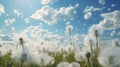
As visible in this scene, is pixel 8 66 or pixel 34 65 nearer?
pixel 8 66

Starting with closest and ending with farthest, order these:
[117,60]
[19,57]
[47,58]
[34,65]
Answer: [117,60]
[19,57]
[47,58]
[34,65]

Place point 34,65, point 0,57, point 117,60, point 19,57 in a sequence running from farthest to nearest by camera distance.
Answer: point 0,57 → point 34,65 → point 19,57 → point 117,60

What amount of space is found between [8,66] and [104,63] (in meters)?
2.57

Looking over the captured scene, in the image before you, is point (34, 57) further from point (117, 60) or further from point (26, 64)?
point (117, 60)

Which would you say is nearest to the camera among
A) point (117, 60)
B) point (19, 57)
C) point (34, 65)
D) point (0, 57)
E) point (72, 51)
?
point (117, 60)

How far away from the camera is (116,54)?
19.4 feet

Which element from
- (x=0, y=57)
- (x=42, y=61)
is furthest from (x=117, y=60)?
(x=0, y=57)

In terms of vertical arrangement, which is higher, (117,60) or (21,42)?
(21,42)

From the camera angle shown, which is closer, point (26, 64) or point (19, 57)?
point (19, 57)

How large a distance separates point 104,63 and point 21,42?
2.28 m

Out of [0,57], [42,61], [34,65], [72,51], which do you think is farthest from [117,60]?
[72,51]

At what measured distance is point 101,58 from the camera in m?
6.01

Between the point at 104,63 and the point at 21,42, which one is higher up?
the point at 21,42

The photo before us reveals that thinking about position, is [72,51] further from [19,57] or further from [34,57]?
[19,57]
